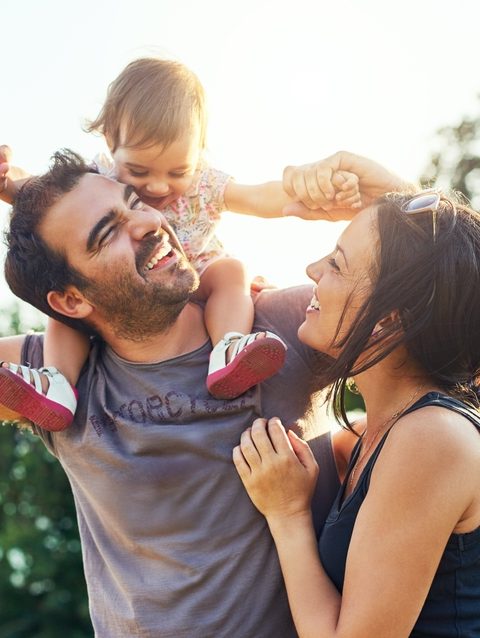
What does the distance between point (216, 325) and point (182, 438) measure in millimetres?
402

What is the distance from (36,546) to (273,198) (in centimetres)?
830

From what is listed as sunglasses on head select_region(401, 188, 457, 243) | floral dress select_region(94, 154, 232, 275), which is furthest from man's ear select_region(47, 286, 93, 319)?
sunglasses on head select_region(401, 188, 457, 243)

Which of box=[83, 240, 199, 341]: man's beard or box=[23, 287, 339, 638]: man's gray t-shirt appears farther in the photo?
box=[83, 240, 199, 341]: man's beard

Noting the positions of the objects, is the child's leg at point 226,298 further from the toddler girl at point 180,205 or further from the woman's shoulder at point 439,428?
the woman's shoulder at point 439,428

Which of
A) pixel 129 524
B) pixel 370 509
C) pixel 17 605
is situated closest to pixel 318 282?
pixel 370 509

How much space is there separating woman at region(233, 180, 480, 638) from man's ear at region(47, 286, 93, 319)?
0.66 metres

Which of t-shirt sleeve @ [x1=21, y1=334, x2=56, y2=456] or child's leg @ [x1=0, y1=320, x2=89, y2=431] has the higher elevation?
child's leg @ [x1=0, y1=320, x2=89, y2=431]

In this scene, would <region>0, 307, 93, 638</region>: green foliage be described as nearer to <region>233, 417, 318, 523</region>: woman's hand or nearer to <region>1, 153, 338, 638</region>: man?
<region>1, 153, 338, 638</region>: man

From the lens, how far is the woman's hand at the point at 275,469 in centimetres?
245

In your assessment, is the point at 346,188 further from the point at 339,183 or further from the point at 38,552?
the point at 38,552

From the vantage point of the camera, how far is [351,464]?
2549mm

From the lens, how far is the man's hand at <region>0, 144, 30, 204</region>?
2920 millimetres

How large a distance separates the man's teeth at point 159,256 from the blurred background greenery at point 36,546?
7626mm

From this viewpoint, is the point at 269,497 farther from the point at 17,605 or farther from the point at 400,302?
the point at 17,605
